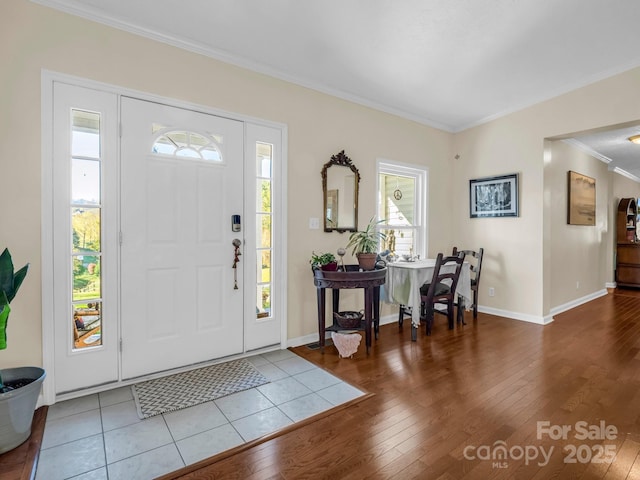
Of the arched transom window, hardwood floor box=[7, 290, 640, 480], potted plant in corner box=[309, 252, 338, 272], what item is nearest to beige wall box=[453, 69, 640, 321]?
hardwood floor box=[7, 290, 640, 480]

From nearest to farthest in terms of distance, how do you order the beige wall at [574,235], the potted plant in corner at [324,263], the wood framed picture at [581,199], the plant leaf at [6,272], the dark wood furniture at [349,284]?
the plant leaf at [6,272] < the dark wood furniture at [349,284] < the potted plant in corner at [324,263] < the beige wall at [574,235] < the wood framed picture at [581,199]

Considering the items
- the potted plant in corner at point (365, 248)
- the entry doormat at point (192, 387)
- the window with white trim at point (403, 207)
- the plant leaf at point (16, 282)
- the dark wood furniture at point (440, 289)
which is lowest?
the entry doormat at point (192, 387)

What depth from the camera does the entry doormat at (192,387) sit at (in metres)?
2.14

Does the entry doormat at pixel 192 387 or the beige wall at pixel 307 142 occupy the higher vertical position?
the beige wall at pixel 307 142

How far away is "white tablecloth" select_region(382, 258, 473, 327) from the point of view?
3406 mm

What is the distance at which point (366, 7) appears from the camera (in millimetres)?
2271

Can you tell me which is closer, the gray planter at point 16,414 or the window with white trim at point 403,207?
the gray planter at point 16,414

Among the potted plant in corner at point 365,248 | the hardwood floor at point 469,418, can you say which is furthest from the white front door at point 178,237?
the potted plant in corner at point 365,248

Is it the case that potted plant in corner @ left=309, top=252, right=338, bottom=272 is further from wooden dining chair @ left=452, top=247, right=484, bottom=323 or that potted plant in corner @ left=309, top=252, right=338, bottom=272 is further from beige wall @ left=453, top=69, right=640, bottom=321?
beige wall @ left=453, top=69, right=640, bottom=321

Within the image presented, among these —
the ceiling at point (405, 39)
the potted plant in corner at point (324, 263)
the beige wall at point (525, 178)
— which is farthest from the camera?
the beige wall at point (525, 178)

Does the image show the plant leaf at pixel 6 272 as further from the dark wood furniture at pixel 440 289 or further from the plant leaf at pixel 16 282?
the dark wood furniture at pixel 440 289

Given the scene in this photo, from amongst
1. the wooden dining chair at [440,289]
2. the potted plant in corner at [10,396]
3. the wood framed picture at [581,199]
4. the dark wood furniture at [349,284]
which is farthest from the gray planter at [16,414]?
the wood framed picture at [581,199]

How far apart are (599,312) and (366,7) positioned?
4.95 metres

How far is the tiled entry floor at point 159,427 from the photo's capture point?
5.21 ft
